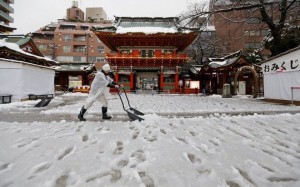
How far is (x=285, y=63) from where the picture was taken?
1198cm

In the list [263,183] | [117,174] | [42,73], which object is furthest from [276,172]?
[42,73]

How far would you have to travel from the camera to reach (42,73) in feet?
53.0

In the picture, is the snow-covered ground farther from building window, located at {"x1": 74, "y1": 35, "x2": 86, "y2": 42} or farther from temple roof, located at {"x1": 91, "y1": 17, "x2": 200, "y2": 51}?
building window, located at {"x1": 74, "y1": 35, "x2": 86, "y2": 42}

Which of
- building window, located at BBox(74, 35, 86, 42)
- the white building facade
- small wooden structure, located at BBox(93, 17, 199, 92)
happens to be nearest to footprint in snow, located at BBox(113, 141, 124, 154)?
the white building facade

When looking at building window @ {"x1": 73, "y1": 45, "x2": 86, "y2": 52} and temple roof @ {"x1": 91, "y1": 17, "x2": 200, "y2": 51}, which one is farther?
building window @ {"x1": 73, "y1": 45, "x2": 86, "y2": 52}

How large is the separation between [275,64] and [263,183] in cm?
1283

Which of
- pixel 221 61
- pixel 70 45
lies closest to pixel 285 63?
pixel 221 61

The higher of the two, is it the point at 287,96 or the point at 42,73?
the point at 42,73

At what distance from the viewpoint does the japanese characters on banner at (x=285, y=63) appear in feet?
36.1

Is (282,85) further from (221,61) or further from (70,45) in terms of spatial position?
(70,45)

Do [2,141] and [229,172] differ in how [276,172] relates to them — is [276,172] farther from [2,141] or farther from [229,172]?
[2,141]

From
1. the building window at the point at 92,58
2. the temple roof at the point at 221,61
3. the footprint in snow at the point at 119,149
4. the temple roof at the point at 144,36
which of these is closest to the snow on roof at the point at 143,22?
the temple roof at the point at 144,36

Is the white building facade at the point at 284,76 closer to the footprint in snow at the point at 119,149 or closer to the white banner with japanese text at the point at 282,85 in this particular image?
the white banner with japanese text at the point at 282,85

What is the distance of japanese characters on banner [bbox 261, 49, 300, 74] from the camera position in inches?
433
